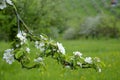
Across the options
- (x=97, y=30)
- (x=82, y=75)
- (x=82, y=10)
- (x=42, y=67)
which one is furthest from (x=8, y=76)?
(x=82, y=10)

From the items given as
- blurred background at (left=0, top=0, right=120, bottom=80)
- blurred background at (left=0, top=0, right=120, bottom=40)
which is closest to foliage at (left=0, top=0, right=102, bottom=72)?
blurred background at (left=0, top=0, right=120, bottom=80)

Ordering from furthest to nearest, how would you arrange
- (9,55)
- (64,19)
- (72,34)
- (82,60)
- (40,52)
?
(64,19) < (72,34) < (82,60) < (40,52) < (9,55)

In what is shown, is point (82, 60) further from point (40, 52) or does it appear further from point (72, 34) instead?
point (72, 34)

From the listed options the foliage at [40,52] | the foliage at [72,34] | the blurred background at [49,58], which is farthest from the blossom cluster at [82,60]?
the foliage at [72,34]

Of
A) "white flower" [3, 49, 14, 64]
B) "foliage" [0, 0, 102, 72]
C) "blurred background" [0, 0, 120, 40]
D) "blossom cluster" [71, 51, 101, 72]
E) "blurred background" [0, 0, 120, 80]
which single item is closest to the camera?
"foliage" [0, 0, 102, 72]

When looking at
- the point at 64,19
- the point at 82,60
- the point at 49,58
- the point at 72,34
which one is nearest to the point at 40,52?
the point at 82,60

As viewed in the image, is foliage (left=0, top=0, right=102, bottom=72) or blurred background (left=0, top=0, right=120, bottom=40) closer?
foliage (left=0, top=0, right=102, bottom=72)

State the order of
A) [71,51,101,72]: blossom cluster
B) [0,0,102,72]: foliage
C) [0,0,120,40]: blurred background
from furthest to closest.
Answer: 1. [0,0,120,40]: blurred background
2. [71,51,101,72]: blossom cluster
3. [0,0,102,72]: foliage

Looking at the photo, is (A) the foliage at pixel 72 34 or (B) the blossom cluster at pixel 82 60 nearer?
(B) the blossom cluster at pixel 82 60

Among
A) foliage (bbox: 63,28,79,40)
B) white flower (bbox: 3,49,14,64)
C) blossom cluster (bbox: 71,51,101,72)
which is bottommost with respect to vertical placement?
foliage (bbox: 63,28,79,40)

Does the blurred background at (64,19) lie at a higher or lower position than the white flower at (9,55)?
lower

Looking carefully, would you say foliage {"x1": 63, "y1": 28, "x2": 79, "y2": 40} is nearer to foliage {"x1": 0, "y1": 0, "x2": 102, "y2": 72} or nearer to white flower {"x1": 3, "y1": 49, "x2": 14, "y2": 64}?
foliage {"x1": 0, "y1": 0, "x2": 102, "y2": 72}

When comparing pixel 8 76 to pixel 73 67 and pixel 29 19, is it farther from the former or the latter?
pixel 29 19

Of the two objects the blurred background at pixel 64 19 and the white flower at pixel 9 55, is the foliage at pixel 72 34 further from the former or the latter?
the white flower at pixel 9 55
